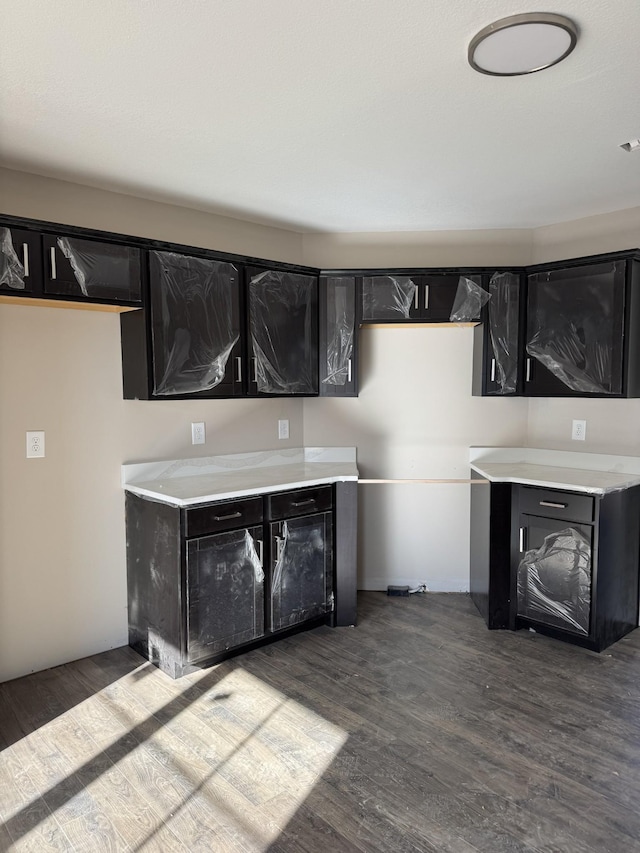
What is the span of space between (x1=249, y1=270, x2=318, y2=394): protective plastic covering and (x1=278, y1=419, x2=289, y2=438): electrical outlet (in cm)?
35

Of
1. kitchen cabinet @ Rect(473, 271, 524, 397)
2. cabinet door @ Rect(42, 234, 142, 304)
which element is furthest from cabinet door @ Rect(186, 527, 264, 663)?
kitchen cabinet @ Rect(473, 271, 524, 397)

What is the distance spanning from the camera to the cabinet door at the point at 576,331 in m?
3.06

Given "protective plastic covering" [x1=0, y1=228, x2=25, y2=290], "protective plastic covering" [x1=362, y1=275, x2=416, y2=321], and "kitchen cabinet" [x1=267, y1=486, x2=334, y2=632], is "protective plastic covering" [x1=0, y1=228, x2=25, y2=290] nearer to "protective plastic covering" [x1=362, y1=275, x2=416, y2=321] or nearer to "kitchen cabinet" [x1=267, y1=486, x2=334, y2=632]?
"kitchen cabinet" [x1=267, y1=486, x2=334, y2=632]

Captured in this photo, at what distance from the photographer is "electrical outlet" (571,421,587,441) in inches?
137

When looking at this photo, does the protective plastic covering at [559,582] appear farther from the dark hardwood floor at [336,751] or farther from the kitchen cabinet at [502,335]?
the kitchen cabinet at [502,335]

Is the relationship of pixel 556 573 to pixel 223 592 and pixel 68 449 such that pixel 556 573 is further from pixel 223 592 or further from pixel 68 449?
pixel 68 449

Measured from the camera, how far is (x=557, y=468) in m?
3.51

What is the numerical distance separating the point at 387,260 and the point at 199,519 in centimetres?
211

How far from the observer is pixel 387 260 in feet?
12.3

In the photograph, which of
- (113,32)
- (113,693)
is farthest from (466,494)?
(113,32)

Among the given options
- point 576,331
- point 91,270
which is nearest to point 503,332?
point 576,331

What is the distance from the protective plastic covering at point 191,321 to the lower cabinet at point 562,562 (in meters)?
1.70

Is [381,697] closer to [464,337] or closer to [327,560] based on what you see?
[327,560]

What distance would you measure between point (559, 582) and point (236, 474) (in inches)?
73.5
